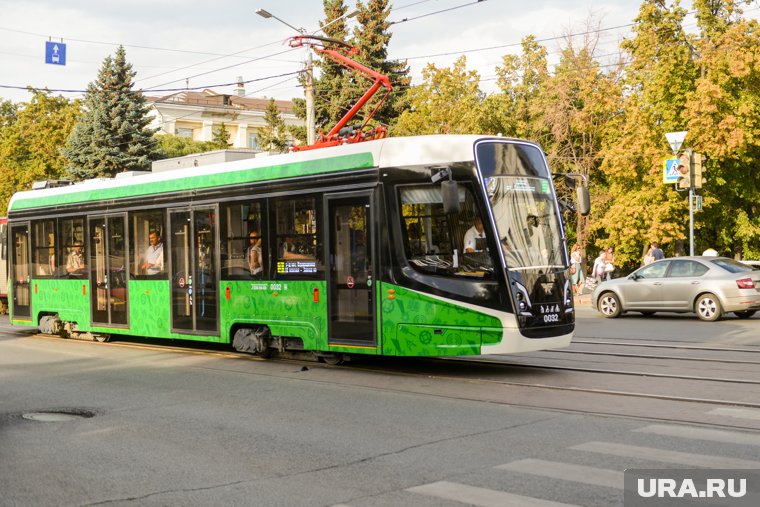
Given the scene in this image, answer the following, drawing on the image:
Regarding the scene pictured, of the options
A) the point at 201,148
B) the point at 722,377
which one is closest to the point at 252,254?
the point at 722,377

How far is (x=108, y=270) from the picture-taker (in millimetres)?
16281

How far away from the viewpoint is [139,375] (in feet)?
39.7

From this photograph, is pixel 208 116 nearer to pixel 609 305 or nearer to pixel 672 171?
pixel 672 171

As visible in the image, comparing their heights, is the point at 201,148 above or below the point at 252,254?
above

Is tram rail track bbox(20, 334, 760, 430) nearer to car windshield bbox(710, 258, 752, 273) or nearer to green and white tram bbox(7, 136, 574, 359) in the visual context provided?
green and white tram bbox(7, 136, 574, 359)

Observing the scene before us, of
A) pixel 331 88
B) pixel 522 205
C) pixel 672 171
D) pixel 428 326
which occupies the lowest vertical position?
pixel 428 326

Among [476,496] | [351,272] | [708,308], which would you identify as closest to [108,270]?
[351,272]

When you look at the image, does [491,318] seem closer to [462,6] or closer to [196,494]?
[196,494]

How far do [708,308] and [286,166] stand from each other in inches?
416

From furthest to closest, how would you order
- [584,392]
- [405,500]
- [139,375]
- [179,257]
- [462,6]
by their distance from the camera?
[462,6]
[179,257]
[139,375]
[584,392]
[405,500]

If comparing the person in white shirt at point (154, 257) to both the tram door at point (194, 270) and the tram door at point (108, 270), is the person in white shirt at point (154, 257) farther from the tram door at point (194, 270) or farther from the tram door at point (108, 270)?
the tram door at point (108, 270)

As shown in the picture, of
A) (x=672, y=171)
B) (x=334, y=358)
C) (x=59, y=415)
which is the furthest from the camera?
(x=672, y=171)

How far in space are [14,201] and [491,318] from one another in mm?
12745

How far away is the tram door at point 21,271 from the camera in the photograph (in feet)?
61.6
